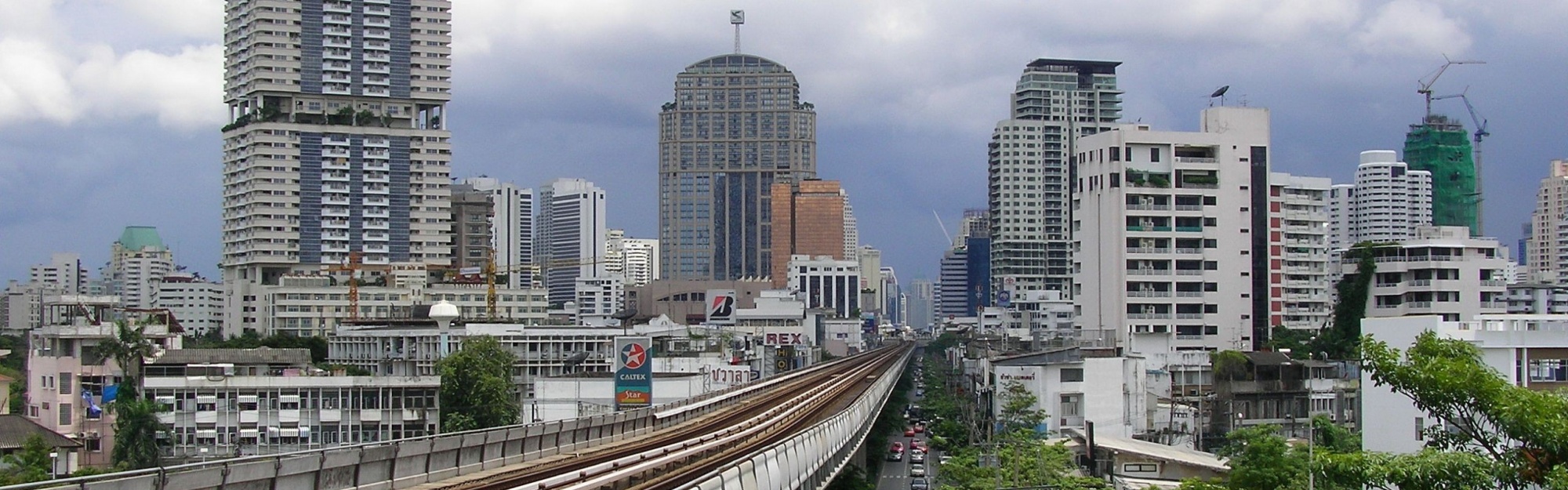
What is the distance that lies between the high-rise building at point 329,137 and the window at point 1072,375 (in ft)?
308

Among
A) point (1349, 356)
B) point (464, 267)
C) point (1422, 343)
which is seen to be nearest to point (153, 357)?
point (1349, 356)

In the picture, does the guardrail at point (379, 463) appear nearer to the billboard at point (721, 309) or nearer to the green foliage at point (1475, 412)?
the green foliage at point (1475, 412)

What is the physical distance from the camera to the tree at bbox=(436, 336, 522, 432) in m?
69.3

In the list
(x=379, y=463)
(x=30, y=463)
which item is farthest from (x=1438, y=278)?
(x=379, y=463)

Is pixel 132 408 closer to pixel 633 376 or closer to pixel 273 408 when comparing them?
pixel 273 408

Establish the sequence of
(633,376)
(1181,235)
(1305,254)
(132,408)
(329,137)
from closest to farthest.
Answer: (132,408) < (633,376) < (1181,235) < (1305,254) < (329,137)

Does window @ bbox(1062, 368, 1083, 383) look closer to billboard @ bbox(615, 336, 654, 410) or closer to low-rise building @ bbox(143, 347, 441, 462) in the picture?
billboard @ bbox(615, 336, 654, 410)

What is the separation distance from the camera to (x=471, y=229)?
17888 cm

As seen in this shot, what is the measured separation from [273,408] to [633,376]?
1534 centimetres

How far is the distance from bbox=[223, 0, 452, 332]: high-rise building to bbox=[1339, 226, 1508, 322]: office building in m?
94.3

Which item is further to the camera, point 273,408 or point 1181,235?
point 1181,235

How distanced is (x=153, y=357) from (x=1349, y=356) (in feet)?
163

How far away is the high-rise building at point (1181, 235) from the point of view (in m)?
81.0

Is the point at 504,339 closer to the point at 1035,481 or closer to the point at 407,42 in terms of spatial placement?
the point at 1035,481
